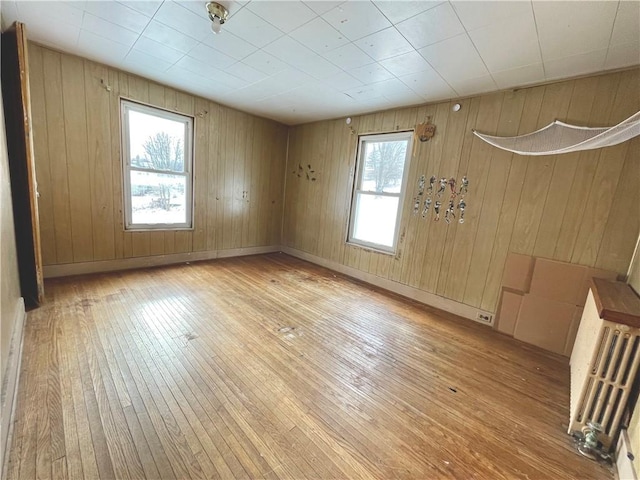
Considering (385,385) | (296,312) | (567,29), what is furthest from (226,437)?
(567,29)

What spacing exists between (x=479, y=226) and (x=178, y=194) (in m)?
4.30

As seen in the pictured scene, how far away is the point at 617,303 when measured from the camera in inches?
61.6

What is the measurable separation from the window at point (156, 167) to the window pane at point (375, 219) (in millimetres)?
2791

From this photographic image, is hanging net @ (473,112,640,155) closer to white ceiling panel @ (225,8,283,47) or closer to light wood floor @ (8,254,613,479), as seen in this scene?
light wood floor @ (8,254,613,479)

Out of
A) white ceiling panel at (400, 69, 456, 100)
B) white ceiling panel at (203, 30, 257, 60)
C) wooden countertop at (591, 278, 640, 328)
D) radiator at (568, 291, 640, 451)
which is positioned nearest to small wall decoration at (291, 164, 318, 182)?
white ceiling panel at (400, 69, 456, 100)

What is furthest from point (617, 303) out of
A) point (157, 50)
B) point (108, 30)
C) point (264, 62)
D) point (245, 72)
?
point (108, 30)

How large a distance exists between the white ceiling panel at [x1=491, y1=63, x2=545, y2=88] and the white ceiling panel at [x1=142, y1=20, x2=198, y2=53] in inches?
113

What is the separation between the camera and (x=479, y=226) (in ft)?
9.82

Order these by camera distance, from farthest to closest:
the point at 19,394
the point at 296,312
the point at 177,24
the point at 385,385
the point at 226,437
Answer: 1. the point at 296,312
2. the point at 177,24
3. the point at 385,385
4. the point at 19,394
5. the point at 226,437

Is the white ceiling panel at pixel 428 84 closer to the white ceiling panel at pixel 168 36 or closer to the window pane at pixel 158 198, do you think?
the white ceiling panel at pixel 168 36

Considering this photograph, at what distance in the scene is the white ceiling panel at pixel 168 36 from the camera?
222 centimetres

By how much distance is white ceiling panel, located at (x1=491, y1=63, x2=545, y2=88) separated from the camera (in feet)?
7.59

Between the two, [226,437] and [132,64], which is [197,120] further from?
[226,437]

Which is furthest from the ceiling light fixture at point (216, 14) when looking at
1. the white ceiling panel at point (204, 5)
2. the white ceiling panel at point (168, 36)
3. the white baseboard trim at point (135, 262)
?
the white baseboard trim at point (135, 262)
